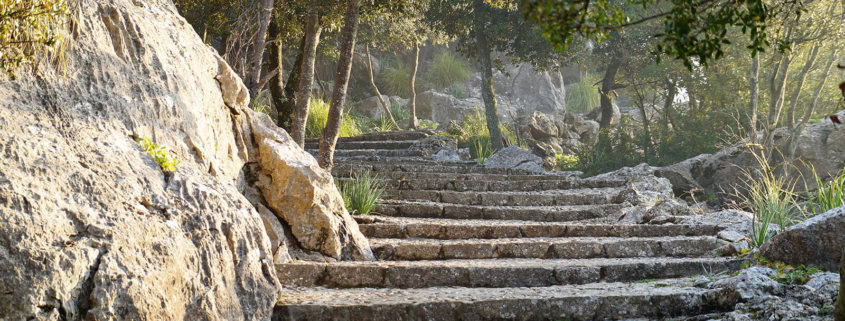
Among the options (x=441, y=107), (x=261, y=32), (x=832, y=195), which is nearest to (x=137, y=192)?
(x=261, y=32)

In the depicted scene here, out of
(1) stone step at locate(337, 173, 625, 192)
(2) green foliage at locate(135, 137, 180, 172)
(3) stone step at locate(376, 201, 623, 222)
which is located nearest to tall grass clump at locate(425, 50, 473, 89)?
(1) stone step at locate(337, 173, 625, 192)

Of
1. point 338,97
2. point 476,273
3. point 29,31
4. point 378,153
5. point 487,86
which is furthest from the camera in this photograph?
point 487,86

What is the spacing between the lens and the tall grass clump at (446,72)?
2250cm

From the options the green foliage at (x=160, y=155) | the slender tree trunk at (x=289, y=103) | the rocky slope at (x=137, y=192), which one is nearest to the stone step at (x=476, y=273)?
the rocky slope at (x=137, y=192)

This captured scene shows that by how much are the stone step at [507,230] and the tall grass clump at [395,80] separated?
15.9 meters

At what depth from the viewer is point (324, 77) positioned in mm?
20688

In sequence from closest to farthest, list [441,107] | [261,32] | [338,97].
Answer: [338,97], [261,32], [441,107]

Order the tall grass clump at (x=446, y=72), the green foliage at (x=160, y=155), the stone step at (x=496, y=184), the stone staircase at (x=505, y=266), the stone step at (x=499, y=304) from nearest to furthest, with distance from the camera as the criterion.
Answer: the green foliage at (x=160, y=155) → the stone step at (x=499, y=304) → the stone staircase at (x=505, y=266) → the stone step at (x=496, y=184) → the tall grass clump at (x=446, y=72)

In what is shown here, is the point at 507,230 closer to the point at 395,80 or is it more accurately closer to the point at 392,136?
the point at 392,136

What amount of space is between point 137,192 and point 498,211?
444 cm

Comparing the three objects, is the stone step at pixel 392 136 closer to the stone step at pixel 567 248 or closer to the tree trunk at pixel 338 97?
the tree trunk at pixel 338 97

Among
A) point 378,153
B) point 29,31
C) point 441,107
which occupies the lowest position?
point 378,153

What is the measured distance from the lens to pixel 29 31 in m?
2.78

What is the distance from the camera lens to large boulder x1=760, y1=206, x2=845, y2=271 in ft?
13.3
